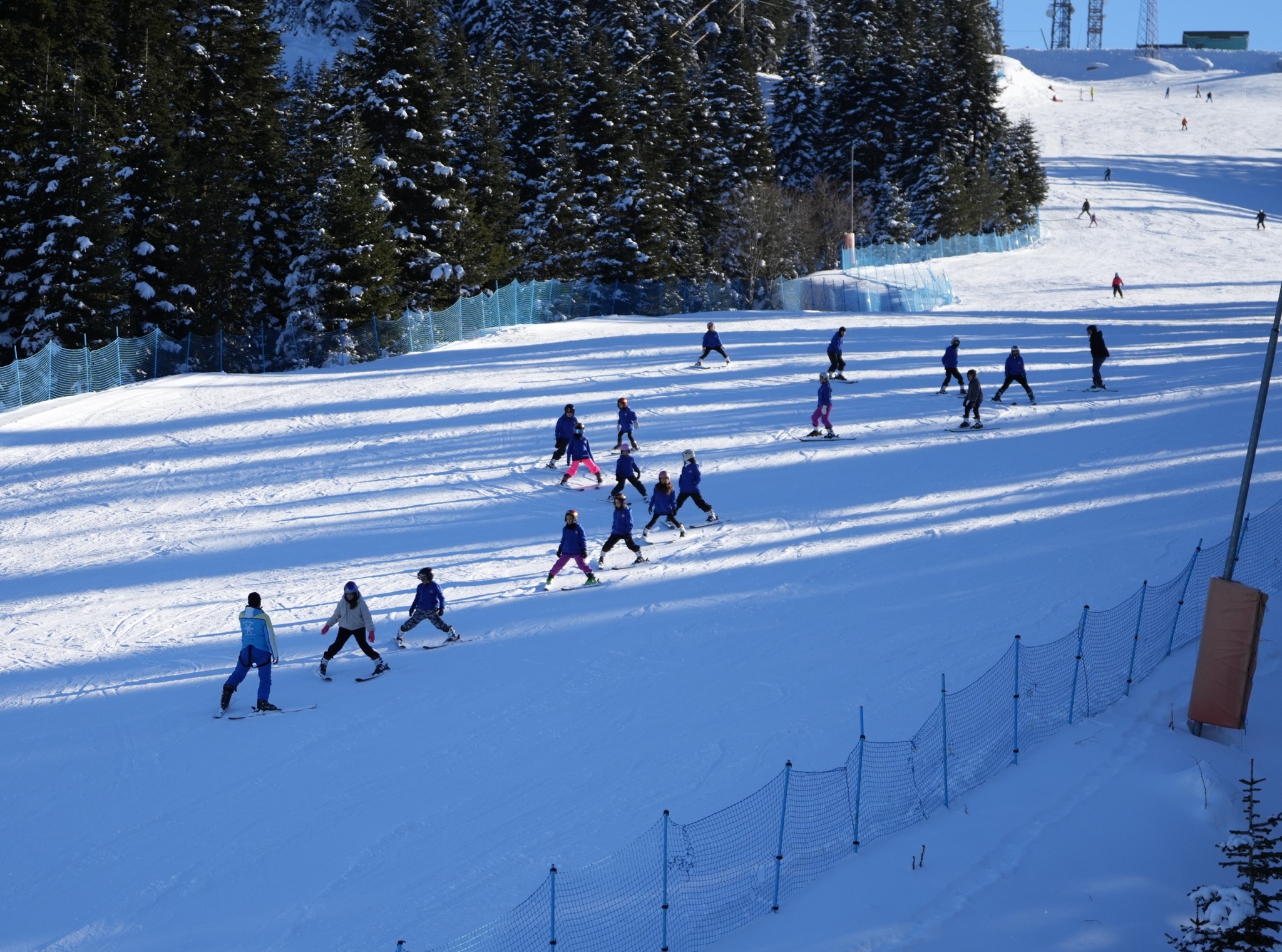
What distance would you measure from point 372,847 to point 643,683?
3.78 m

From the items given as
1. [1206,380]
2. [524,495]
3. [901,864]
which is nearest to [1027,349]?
[1206,380]

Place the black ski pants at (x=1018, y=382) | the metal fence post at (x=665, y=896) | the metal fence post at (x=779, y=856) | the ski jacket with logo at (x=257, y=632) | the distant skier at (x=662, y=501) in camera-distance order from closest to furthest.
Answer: the metal fence post at (x=665, y=896), the metal fence post at (x=779, y=856), the ski jacket with logo at (x=257, y=632), the distant skier at (x=662, y=501), the black ski pants at (x=1018, y=382)

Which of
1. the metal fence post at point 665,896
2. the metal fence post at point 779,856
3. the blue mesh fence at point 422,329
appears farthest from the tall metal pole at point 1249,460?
the blue mesh fence at point 422,329

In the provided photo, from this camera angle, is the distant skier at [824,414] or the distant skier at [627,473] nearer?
the distant skier at [627,473]

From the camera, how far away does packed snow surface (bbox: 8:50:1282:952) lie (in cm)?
873

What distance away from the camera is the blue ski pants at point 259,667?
11.9 m

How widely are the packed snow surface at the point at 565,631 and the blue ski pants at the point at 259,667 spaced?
0.43 metres

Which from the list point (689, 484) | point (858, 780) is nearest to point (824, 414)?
point (689, 484)

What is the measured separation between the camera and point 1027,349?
29500 mm

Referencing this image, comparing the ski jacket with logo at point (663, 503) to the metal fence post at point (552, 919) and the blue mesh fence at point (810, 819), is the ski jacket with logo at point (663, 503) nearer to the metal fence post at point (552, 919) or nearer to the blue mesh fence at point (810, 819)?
the blue mesh fence at point (810, 819)

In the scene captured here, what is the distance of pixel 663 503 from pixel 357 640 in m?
5.70

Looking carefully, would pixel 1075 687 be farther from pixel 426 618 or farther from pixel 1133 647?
pixel 426 618

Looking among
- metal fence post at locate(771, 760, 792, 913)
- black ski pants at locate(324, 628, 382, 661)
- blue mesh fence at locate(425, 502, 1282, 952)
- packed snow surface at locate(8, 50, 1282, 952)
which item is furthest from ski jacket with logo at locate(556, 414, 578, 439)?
metal fence post at locate(771, 760, 792, 913)

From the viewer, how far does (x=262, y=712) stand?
471 inches
